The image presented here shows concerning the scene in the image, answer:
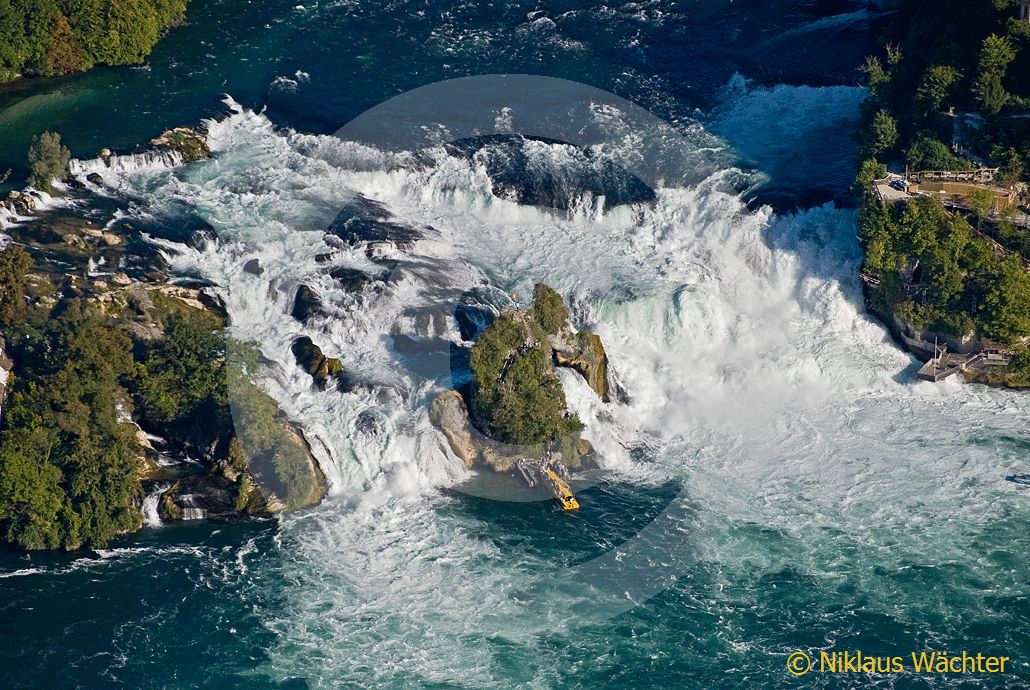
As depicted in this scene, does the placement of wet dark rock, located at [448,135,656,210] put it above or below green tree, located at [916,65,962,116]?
below

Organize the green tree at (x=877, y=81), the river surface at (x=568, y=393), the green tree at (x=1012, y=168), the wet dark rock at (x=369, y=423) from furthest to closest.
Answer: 1. the green tree at (x=877, y=81)
2. the green tree at (x=1012, y=168)
3. the wet dark rock at (x=369, y=423)
4. the river surface at (x=568, y=393)

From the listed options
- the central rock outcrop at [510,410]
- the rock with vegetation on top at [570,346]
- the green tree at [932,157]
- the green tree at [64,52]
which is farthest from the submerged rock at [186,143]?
the green tree at [932,157]

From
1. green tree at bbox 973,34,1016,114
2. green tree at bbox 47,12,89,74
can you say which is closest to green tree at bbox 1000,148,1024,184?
green tree at bbox 973,34,1016,114

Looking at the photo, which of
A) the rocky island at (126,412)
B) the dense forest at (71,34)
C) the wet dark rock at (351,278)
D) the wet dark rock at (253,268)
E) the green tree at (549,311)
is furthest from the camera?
the dense forest at (71,34)

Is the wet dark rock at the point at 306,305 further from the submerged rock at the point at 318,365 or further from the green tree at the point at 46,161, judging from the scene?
the green tree at the point at 46,161

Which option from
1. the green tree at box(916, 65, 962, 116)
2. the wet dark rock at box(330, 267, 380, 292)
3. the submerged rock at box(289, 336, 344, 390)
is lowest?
the submerged rock at box(289, 336, 344, 390)

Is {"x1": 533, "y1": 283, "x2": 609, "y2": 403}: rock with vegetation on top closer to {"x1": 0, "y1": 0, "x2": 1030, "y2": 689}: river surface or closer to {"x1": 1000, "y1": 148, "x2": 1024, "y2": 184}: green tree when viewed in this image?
{"x1": 0, "y1": 0, "x2": 1030, "y2": 689}: river surface

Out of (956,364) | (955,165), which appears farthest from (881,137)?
(956,364)
